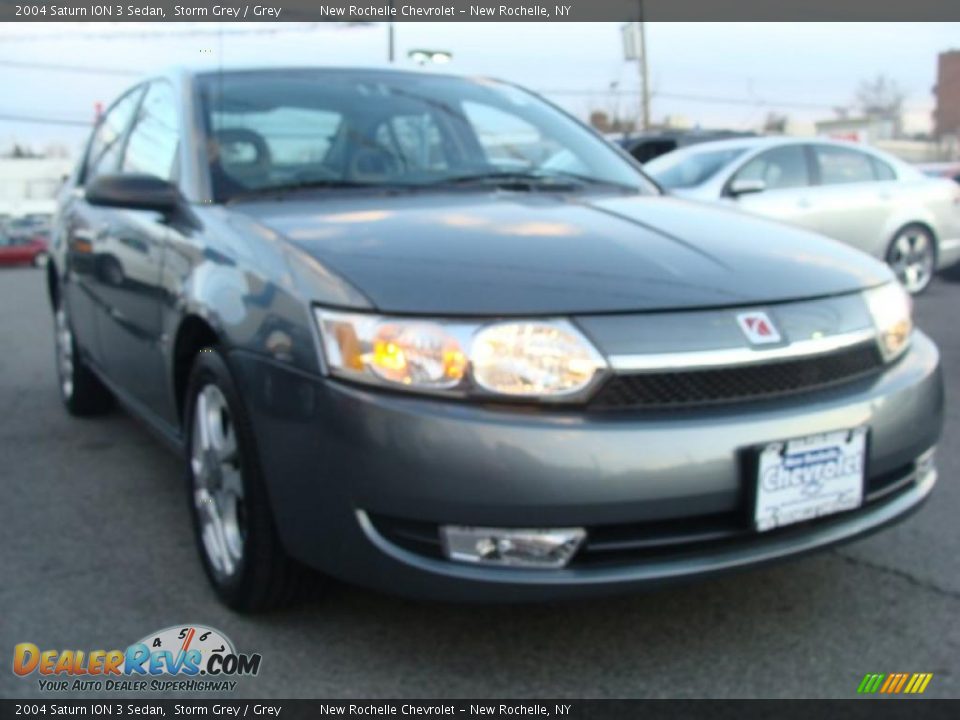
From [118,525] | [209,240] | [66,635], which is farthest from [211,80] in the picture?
[66,635]

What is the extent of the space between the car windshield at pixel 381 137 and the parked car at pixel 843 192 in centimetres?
482

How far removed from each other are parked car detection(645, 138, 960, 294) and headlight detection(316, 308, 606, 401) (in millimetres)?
6408

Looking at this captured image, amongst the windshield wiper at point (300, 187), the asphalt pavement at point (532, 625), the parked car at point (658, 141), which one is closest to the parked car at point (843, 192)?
the parked car at point (658, 141)

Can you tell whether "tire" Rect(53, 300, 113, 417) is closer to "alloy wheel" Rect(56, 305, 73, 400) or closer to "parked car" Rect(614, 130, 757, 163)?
"alloy wheel" Rect(56, 305, 73, 400)

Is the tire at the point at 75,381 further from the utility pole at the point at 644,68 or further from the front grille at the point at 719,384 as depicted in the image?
the utility pole at the point at 644,68

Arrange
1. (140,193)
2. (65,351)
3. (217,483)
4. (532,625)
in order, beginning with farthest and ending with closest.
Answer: (65,351), (140,193), (217,483), (532,625)

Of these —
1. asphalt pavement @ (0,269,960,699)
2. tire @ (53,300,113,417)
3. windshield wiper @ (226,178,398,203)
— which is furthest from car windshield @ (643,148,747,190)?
windshield wiper @ (226,178,398,203)

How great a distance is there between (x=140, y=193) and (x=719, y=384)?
1.81 metres

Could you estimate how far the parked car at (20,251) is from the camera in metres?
27.4

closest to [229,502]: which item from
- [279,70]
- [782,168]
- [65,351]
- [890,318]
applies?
[279,70]

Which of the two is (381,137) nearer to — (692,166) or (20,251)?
(692,166)

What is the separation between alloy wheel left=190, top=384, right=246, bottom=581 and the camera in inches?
108

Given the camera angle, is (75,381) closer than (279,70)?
No

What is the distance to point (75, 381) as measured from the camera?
504 centimetres
